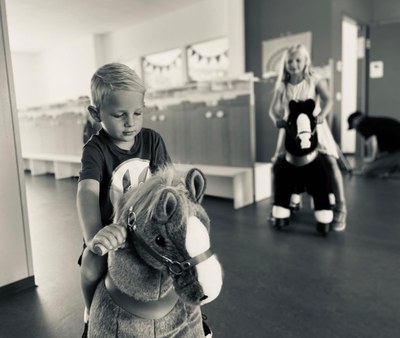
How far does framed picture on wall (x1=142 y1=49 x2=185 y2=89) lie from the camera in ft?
25.7

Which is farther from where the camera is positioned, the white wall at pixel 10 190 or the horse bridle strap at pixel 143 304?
the white wall at pixel 10 190

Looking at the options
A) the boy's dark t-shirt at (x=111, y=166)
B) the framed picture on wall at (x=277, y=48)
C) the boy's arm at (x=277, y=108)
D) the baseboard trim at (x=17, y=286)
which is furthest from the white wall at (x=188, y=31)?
the boy's dark t-shirt at (x=111, y=166)

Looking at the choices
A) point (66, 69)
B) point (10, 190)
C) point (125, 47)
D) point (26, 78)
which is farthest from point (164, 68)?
point (10, 190)

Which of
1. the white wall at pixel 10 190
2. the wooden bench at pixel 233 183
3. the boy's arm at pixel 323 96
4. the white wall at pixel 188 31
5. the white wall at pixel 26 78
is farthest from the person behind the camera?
the white wall at pixel 26 78

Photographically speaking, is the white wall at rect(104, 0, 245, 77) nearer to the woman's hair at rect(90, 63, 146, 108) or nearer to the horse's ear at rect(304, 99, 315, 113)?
the horse's ear at rect(304, 99, 315, 113)

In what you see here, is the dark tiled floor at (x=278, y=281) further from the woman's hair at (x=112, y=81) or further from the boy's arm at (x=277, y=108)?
the boy's arm at (x=277, y=108)

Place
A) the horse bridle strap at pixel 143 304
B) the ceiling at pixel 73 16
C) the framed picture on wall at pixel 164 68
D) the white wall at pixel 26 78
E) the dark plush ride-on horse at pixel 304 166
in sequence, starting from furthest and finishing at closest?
the white wall at pixel 26 78 < the framed picture on wall at pixel 164 68 < the ceiling at pixel 73 16 < the dark plush ride-on horse at pixel 304 166 < the horse bridle strap at pixel 143 304

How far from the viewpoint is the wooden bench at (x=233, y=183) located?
369 centimetres

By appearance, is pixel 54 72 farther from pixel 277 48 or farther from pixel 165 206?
pixel 165 206

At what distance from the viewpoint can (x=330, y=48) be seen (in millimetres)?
5109

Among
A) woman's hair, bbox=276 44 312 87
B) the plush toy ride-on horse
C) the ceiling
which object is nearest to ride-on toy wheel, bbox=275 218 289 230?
woman's hair, bbox=276 44 312 87

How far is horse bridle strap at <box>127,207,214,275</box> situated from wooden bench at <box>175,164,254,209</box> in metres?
2.74

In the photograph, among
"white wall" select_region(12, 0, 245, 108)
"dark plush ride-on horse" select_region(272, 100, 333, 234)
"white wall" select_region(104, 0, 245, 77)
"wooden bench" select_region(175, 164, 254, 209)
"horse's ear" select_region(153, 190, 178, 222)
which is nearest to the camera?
"horse's ear" select_region(153, 190, 178, 222)

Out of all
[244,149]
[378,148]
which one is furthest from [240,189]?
[378,148]
